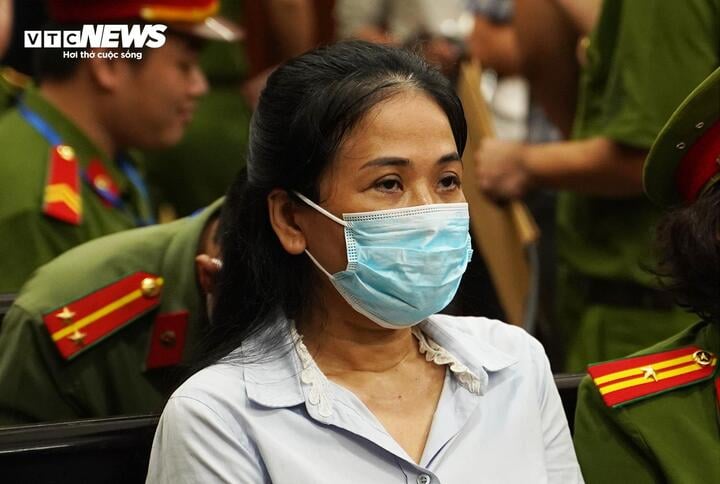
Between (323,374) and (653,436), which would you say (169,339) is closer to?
(323,374)

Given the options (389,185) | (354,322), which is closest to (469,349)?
(354,322)

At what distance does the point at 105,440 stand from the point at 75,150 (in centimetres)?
132

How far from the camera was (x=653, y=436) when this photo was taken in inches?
83.7

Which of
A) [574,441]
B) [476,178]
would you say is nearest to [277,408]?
[574,441]

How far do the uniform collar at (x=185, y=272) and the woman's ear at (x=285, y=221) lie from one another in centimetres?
43

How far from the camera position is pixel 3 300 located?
258 centimetres

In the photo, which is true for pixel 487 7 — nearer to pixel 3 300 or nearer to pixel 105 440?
pixel 3 300

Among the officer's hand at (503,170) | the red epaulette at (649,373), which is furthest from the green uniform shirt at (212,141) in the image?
the red epaulette at (649,373)

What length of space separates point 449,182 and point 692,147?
0.45 metres

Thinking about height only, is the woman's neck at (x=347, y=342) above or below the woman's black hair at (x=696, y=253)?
below

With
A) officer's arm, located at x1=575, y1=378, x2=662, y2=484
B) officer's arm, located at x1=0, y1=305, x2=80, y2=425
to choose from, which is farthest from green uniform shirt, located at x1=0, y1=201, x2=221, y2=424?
officer's arm, located at x1=575, y1=378, x2=662, y2=484

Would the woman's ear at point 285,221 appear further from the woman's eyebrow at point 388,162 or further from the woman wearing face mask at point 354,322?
the woman's eyebrow at point 388,162

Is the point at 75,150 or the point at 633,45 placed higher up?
the point at 633,45

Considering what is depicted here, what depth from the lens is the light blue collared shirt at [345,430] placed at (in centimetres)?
185
